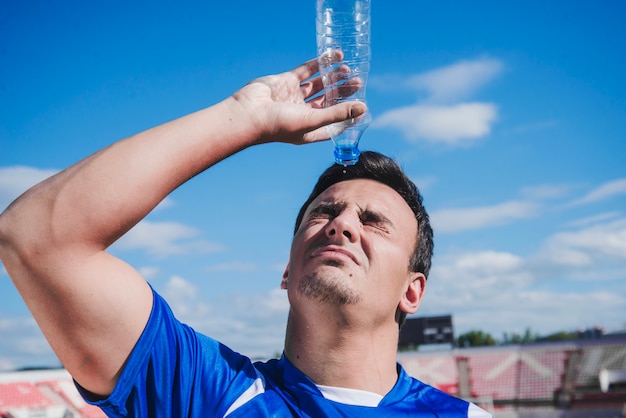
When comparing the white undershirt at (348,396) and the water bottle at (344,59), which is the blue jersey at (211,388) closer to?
the white undershirt at (348,396)

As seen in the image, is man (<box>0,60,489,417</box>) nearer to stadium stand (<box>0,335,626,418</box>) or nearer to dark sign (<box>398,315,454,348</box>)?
stadium stand (<box>0,335,626,418</box>)

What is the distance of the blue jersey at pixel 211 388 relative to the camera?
2271 mm

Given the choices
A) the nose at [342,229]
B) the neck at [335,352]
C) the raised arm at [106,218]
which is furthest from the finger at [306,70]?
the neck at [335,352]

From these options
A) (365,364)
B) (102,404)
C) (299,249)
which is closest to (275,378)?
(365,364)

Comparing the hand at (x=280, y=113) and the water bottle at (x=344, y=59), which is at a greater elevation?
the water bottle at (x=344, y=59)

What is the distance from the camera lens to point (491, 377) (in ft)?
102

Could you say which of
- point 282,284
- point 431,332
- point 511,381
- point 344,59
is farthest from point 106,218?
point 431,332

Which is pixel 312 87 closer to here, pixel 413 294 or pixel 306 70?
pixel 306 70

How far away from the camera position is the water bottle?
273 centimetres

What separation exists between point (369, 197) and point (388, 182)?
0.29 m

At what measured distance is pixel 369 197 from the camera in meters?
3.14

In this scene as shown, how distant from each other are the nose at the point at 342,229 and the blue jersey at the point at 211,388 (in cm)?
63

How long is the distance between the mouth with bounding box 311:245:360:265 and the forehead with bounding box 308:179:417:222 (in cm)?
36

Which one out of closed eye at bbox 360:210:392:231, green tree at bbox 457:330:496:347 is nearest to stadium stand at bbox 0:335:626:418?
closed eye at bbox 360:210:392:231
